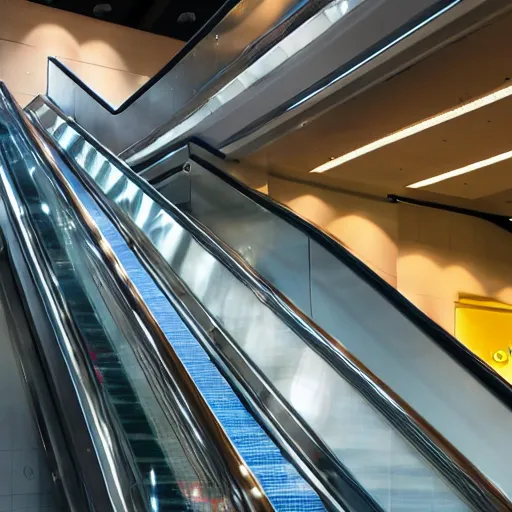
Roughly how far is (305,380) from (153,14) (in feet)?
33.9

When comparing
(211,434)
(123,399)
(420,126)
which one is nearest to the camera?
(211,434)

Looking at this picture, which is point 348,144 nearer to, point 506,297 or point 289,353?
point 289,353

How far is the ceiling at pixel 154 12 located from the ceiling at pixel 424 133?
5564 millimetres

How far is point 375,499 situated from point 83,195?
11.6 ft

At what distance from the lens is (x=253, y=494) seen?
186cm

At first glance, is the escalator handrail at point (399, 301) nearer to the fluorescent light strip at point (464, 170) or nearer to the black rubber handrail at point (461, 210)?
the fluorescent light strip at point (464, 170)

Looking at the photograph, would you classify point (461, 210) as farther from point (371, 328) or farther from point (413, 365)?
point (413, 365)

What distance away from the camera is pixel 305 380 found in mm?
3896

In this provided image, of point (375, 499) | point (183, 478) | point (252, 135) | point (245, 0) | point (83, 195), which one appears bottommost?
point (375, 499)

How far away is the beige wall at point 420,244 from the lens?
8.88m

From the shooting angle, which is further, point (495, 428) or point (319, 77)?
point (319, 77)

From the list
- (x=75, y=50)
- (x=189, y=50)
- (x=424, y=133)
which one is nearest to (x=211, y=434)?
(x=424, y=133)

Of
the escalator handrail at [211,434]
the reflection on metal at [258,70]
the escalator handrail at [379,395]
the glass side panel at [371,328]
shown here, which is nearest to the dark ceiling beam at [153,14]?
the reflection on metal at [258,70]

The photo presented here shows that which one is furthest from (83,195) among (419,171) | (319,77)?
(419,171)
